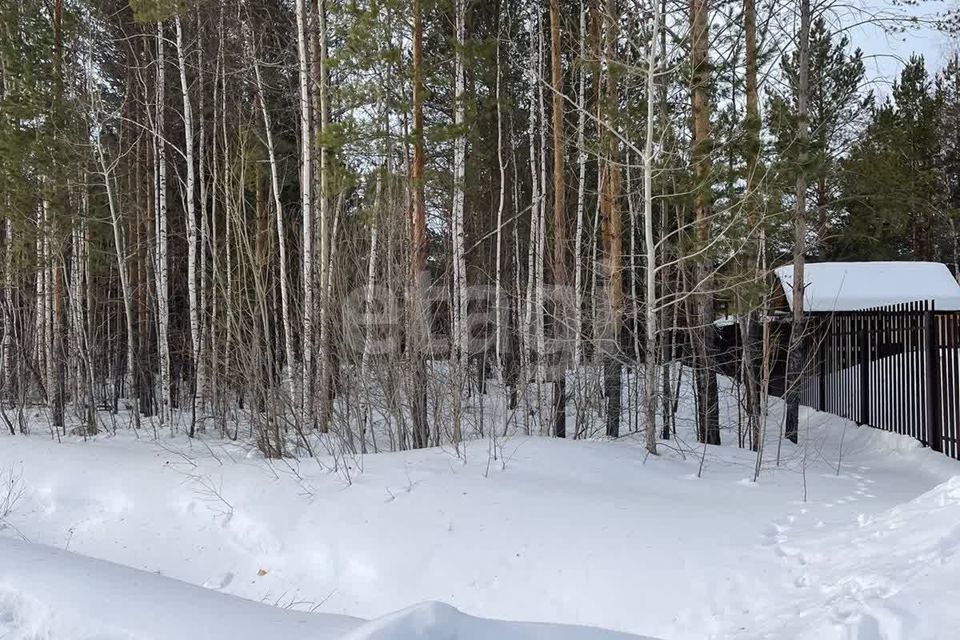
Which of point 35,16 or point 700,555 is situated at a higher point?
point 35,16

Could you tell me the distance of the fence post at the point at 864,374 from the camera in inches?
352

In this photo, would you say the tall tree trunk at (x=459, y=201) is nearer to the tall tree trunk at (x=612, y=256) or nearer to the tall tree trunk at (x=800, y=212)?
the tall tree trunk at (x=612, y=256)

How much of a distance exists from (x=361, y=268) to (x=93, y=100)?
7.57 metres

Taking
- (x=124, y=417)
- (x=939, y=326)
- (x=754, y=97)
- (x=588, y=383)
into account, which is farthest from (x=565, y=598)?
(x=124, y=417)

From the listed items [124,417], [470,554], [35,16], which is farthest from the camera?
[124,417]

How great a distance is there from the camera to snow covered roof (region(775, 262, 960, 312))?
14.5m

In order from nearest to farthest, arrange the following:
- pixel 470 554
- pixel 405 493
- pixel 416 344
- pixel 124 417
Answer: pixel 470 554 → pixel 405 493 → pixel 416 344 → pixel 124 417

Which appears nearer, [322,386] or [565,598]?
[565,598]

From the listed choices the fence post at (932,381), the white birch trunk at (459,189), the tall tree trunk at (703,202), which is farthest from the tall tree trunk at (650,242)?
the fence post at (932,381)

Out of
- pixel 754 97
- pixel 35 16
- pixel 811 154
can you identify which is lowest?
pixel 811 154

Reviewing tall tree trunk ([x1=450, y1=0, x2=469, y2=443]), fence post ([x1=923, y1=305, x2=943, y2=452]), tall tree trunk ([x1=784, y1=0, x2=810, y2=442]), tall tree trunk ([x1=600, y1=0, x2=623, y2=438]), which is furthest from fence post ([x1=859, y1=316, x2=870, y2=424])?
tall tree trunk ([x1=450, y1=0, x2=469, y2=443])

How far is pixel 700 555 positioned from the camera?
4344 mm

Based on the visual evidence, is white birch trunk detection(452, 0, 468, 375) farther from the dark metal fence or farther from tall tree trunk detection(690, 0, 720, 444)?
the dark metal fence

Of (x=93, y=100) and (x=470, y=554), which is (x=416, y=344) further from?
(x=93, y=100)
